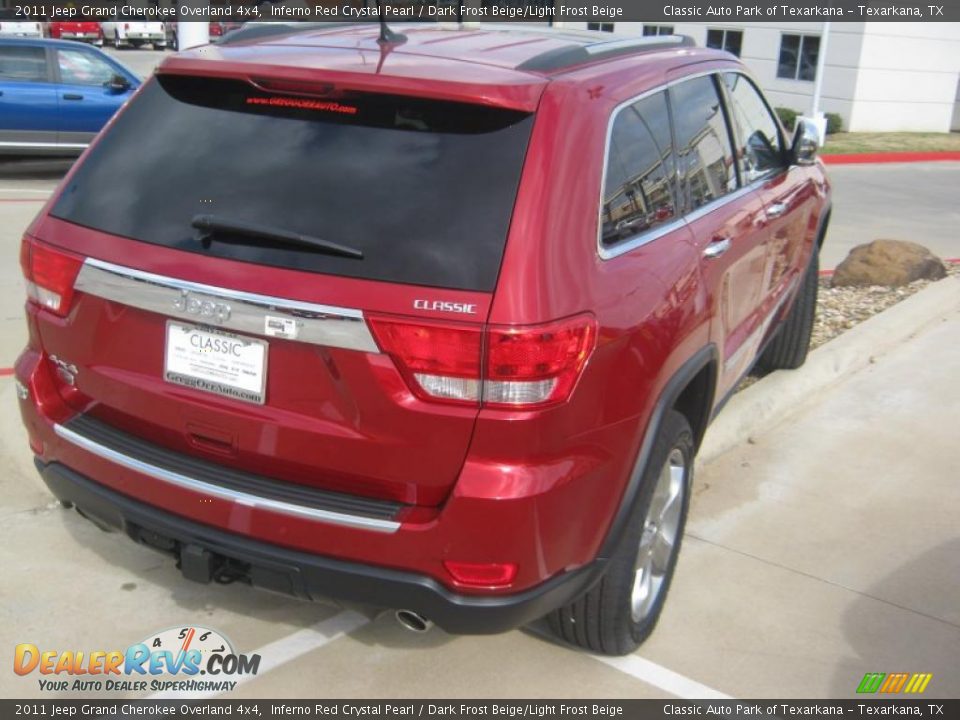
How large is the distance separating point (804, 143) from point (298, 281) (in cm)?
305

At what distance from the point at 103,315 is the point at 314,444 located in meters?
0.75

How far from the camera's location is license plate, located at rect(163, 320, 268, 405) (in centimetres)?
267

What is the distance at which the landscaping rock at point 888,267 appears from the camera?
27.8ft

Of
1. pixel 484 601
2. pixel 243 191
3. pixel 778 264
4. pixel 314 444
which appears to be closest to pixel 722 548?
pixel 778 264

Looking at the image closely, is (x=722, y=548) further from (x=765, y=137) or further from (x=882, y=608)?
(x=765, y=137)

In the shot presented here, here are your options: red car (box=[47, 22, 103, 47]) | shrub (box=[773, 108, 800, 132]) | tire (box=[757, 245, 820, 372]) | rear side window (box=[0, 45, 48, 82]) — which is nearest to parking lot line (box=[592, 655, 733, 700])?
tire (box=[757, 245, 820, 372])

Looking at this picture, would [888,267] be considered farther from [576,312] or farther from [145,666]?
[145,666]

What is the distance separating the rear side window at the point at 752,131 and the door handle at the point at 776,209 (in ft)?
0.45

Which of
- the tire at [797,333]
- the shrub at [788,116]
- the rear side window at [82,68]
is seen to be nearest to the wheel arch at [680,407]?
the tire at [797,333]

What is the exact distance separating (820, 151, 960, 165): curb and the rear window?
16.8 m

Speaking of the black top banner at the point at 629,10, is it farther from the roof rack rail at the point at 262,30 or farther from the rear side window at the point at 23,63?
the roof rack rail at the point at 262,30

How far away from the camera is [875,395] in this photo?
19.9ft

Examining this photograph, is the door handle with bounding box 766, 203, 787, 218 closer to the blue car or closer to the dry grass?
the blue car

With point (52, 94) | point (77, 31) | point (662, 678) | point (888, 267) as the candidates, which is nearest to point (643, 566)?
point (662, 678)
